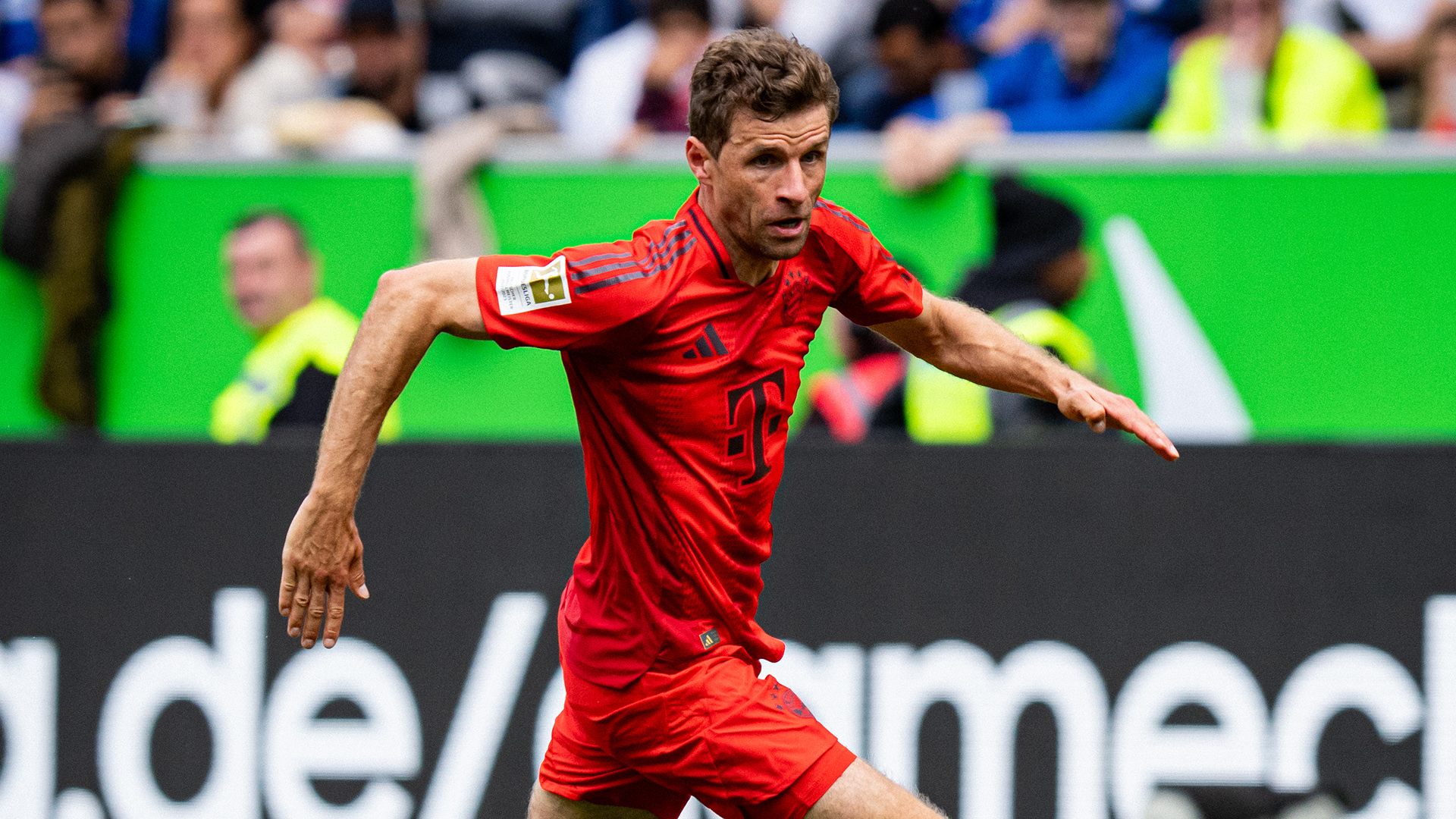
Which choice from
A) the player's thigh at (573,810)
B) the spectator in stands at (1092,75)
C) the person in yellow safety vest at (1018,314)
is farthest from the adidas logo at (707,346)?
the spectator in stands at (1092,75)

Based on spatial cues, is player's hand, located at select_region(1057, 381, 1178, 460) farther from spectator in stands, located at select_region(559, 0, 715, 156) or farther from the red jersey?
spectator in stands, located at select_region(559, 0, 715, 156)

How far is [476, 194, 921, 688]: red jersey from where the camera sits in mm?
3244

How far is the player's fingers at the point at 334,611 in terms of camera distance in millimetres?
3230

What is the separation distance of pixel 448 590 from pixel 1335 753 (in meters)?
2.89

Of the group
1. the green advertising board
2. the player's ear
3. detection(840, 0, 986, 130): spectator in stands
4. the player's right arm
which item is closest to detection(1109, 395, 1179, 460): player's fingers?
the player's ear

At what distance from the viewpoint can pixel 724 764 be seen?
3.38 m

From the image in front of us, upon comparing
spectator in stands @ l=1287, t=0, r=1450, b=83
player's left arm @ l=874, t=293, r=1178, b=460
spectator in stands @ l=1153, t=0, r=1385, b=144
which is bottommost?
player's left arm @ l=874, t=293, r=1178, b=460

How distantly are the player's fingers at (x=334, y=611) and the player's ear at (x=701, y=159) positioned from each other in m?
1.12

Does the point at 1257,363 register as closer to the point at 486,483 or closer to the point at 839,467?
the point at 839,467

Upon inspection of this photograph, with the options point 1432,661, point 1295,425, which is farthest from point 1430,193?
point 1432,661

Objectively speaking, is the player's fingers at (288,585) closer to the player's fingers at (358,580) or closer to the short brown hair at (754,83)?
the player's fingers at (358,580)

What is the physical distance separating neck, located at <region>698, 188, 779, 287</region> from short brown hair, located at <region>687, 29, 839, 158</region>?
0.44 feet

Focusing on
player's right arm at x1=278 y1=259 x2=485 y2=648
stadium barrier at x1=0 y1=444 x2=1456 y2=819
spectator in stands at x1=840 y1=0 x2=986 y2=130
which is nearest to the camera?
player's right arm at x1=278 y1=259 x2=485 y2=648

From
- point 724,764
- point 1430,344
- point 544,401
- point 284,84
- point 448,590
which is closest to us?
point 724,764
